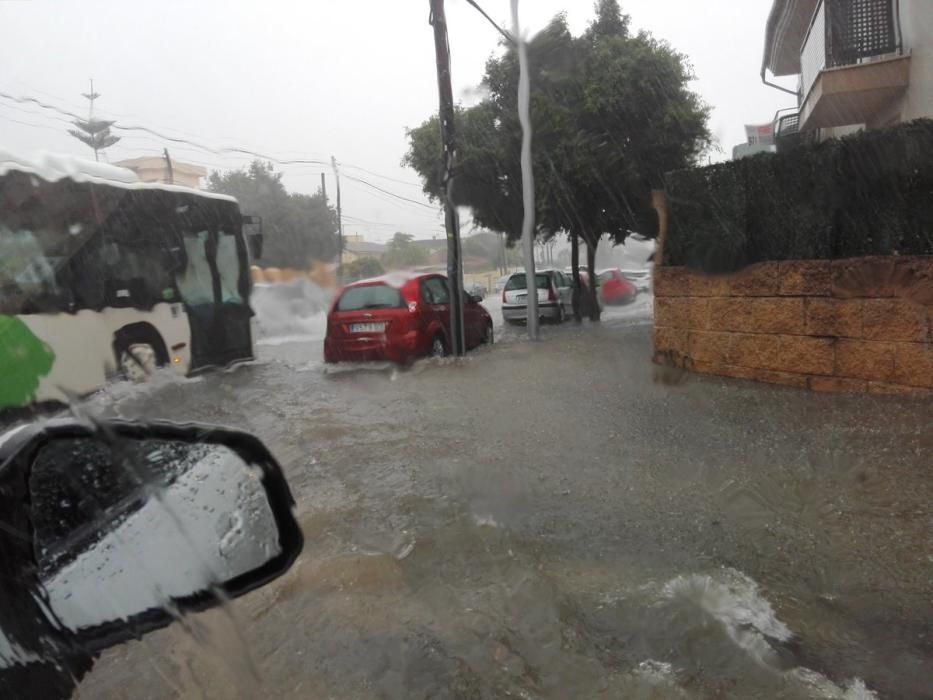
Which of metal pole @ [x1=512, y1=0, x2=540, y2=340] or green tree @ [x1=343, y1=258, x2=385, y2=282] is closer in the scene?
green tree @ [x1=343, y1=258, x2=385, y2=282]

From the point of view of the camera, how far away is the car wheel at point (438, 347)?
11.3 metres

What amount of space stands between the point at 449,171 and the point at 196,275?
4210 millimetres

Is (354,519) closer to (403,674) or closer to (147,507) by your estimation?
(403,674)

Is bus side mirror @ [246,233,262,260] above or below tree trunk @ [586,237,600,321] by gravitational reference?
above

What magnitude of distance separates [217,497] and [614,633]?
1702 mm

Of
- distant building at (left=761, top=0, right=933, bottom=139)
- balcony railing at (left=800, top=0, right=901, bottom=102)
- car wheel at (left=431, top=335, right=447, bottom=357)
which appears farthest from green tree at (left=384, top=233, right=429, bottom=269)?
balcony railing at (left=800, top=0, right=901, bottom=102)

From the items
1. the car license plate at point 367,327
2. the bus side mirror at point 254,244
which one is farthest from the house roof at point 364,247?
the bus side mirror at point 254,244

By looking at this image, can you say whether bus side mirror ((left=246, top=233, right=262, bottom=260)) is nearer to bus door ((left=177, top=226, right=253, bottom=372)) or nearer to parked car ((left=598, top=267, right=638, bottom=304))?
bus door ((left=177, top=226, right=253, bottom=372))

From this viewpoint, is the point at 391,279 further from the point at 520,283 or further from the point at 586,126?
the point at 520,283

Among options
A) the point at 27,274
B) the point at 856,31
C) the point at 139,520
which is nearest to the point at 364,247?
the point at 27,274

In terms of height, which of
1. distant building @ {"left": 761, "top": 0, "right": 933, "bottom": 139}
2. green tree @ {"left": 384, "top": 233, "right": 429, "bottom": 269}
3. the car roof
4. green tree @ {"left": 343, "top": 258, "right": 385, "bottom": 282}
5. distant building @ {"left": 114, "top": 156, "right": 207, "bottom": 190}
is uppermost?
distant building @ {"left": 761, "top": 0, "right": 933, "bottom": 139}

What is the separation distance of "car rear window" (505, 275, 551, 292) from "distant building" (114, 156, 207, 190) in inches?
426

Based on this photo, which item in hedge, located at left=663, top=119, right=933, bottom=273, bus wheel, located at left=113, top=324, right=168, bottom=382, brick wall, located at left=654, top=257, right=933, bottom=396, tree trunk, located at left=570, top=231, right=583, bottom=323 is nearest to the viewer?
brick wall, located at left=654, top=257, right=933, bottom=396

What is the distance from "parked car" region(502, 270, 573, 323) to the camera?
19031mm
